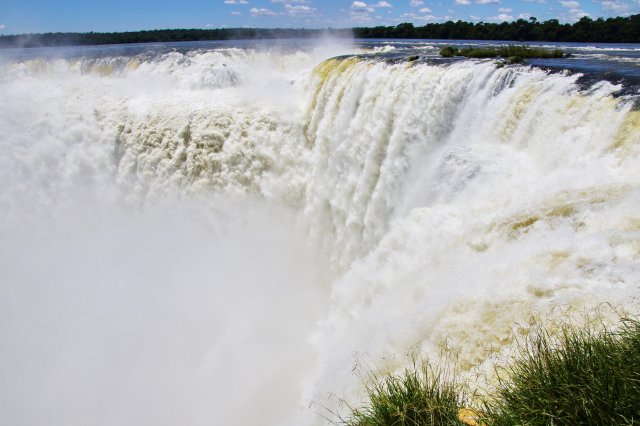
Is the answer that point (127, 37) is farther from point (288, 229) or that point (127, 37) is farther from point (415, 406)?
point (415, 406)

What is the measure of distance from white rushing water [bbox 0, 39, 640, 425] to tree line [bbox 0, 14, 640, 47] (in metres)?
17.8

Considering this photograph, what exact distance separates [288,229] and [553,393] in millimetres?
10346

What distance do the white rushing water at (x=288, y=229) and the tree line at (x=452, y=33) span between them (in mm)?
17825

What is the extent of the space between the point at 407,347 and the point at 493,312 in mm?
811

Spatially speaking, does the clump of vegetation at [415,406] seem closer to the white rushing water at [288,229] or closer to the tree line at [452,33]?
the white rushing water at [288,229]

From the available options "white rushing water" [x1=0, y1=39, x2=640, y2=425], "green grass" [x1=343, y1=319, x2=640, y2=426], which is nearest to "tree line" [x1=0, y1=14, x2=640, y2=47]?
"white rushing water" [x1=0, y1=39, x2=640, y2=425]

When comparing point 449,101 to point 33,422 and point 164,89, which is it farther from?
point 164,89

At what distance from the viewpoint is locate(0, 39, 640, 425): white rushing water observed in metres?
4.30

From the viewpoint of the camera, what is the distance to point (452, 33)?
121 feet

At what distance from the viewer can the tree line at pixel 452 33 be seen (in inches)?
957

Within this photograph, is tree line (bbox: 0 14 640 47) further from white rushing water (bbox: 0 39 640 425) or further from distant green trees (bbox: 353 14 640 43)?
white rushing water (bbox: 0 39 640 425)

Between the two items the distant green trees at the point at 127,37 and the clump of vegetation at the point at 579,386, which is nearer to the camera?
the clump of vegetation at the point at 579,386

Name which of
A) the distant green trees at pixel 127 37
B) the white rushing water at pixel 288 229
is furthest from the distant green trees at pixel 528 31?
the white rushing water at pixel 288 229

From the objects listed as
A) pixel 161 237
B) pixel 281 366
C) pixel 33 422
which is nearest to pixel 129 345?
pixel 33 422
